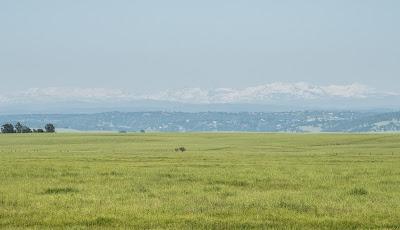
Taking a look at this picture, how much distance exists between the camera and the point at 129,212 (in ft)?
66.6

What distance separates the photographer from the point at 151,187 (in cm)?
2817

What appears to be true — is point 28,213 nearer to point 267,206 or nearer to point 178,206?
point 178,206

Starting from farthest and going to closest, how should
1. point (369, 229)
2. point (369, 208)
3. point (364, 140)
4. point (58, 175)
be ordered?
1. point (364, 140)
2. point (58, 175)
3. point (369, 208)
4. point (369, 229)

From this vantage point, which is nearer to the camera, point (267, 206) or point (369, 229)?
point (369, 229)

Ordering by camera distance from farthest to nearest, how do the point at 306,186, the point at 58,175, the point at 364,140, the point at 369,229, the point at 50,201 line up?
the point at 364,140
the point at 58,175
the point at 306,186
the point at 50,201
the point at 369,229

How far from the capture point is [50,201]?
2312 centimetres

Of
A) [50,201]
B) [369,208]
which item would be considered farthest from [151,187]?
[369,208]

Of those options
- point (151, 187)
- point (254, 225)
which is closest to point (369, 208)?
point (254, 225)

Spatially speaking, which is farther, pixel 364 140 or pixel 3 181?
pixel 364 140

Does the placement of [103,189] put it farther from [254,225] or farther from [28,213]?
[254,225]

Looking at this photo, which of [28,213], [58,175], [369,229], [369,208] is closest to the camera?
[369,229]

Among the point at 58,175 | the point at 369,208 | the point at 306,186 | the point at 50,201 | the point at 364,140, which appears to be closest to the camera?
the point at 369,208

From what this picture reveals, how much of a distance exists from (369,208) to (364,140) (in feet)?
364

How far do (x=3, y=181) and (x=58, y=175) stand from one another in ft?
13.7
